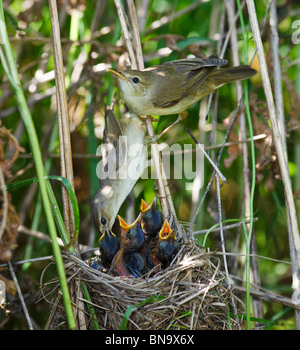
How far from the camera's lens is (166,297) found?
6.67ft

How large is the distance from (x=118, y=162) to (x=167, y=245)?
916 millimetres

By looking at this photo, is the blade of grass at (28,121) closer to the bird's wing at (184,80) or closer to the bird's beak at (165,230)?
the bird's beak at (165,230)

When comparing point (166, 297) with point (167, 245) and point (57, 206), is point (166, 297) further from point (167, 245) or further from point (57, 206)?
point (57, 206)

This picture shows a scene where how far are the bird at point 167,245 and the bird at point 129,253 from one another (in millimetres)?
148

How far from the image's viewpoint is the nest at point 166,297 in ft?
6.56

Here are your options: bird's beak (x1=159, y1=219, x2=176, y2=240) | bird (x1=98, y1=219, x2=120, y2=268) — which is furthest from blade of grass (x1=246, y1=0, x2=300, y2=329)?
bird (x1=98, y1=219, x2=120, y2=268)

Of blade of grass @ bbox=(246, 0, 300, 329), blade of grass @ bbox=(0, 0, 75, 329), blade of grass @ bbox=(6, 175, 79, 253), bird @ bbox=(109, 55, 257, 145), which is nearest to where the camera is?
blade of grass @ bbox=(0, 0, 75, 329)

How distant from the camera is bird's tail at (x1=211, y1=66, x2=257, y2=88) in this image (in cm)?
276

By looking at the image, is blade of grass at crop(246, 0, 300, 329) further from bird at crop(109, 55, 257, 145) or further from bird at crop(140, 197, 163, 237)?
bird at crop(140, 197, 163, 237)

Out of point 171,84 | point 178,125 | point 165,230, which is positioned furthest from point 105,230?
point 178,125

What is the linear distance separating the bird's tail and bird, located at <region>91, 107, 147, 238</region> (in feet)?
2.00

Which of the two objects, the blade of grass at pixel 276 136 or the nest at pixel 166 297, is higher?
the blade of grass at pixel 276 136

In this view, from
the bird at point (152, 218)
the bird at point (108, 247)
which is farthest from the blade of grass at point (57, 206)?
the bird at point (152, 218)
